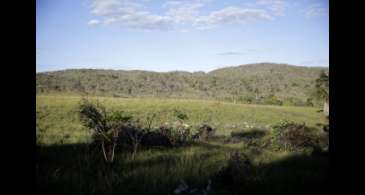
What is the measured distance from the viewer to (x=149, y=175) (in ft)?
18.6

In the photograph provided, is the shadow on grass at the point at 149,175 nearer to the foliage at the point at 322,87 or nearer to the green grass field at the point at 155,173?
the green grass field at the point at 155,173

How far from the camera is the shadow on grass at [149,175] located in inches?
191

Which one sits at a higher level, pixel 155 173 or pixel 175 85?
pixel 175 85

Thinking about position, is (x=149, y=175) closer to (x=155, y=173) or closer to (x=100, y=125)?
(x=155, y=173)

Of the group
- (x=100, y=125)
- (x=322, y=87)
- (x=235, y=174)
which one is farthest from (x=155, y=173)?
(x=322, y=87)

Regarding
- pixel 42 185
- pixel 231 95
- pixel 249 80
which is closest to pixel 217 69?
pixel 249 80

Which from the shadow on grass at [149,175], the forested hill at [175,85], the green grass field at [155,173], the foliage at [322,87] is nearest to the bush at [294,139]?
the green grass field at [155,173]

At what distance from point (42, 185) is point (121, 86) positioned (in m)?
67.0

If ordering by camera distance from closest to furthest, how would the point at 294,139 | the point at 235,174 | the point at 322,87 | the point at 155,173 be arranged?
1. the point at 235,174
2. the point at 155,173
3. the point at 294,139
4. the point at 322,87

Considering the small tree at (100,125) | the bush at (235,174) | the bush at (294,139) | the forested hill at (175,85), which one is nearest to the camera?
the bush at (235,174)
